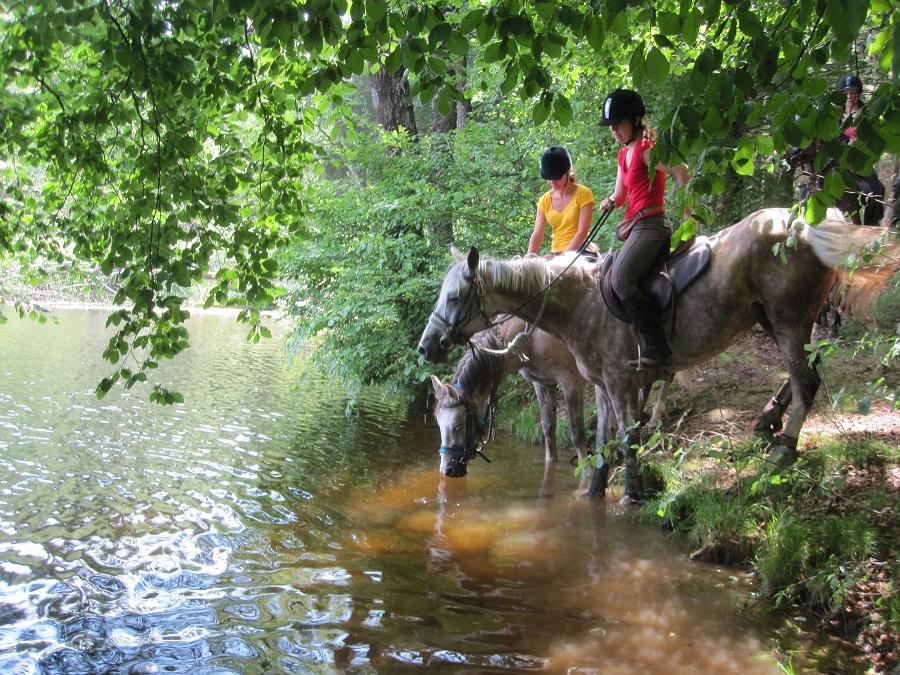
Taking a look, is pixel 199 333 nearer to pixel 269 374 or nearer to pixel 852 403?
pixel 269 374

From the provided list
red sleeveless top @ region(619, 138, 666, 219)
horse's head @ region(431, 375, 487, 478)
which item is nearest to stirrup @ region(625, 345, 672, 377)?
red sleeveless top @ region(619, 138, 666, 219)

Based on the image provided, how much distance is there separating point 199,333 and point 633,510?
87.2 ft

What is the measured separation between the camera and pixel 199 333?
2866cm

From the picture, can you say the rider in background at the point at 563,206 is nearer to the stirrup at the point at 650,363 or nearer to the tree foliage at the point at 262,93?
the stirrup at the point at 650,363

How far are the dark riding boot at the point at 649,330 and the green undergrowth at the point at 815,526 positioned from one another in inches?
38.4

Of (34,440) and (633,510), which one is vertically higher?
(633,510)

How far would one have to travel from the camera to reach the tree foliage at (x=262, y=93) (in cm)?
210

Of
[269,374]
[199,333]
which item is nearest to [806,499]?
[269,374]

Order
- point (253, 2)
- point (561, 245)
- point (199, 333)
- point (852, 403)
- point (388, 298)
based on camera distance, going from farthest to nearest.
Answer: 1. point (199, 333)
2. point (388, 298)
3. point (561, 245)
4. point (852, 403)
5. point (253, 2)

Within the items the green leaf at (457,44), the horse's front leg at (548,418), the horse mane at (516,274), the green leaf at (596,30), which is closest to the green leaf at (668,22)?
the green leaf at (596,30)

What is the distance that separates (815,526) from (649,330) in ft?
6.44

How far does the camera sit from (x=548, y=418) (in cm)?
789

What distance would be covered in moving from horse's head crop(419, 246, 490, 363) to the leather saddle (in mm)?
1179

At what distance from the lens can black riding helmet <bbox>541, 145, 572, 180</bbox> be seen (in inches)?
251
